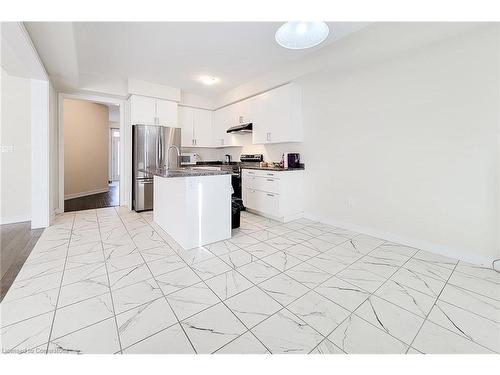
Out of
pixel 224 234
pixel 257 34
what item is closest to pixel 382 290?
pixel 224 234

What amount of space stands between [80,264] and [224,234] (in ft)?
5.03

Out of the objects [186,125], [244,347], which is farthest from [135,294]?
[186,125]

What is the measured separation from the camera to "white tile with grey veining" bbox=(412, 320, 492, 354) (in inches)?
48.6

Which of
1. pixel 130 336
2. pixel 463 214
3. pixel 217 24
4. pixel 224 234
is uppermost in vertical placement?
pixel 217 24

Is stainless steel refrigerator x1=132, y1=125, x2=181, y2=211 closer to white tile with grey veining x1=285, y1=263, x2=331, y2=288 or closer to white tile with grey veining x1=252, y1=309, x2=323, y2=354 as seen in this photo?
white tile with grey veining x1=285, y1=263, x2=331, y2=288

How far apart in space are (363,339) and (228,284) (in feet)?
3.36

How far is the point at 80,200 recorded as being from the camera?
5605 mm

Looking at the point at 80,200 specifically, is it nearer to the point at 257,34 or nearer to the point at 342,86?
the point at 257,34

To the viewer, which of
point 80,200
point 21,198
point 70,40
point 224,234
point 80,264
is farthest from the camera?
point 80,200

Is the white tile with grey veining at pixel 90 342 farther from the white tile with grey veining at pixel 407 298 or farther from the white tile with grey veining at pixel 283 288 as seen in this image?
the white tile with grey veining at pixel 407 298

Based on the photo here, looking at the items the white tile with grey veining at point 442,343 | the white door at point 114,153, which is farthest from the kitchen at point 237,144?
the white door at point 114,153

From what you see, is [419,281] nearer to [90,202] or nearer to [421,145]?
[421,145]

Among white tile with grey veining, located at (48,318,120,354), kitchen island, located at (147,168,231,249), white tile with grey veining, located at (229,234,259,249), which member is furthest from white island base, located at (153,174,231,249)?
white tile with grey veining, located at (48,318,120,354)

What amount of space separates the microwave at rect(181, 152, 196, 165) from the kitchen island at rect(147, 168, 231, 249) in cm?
239
